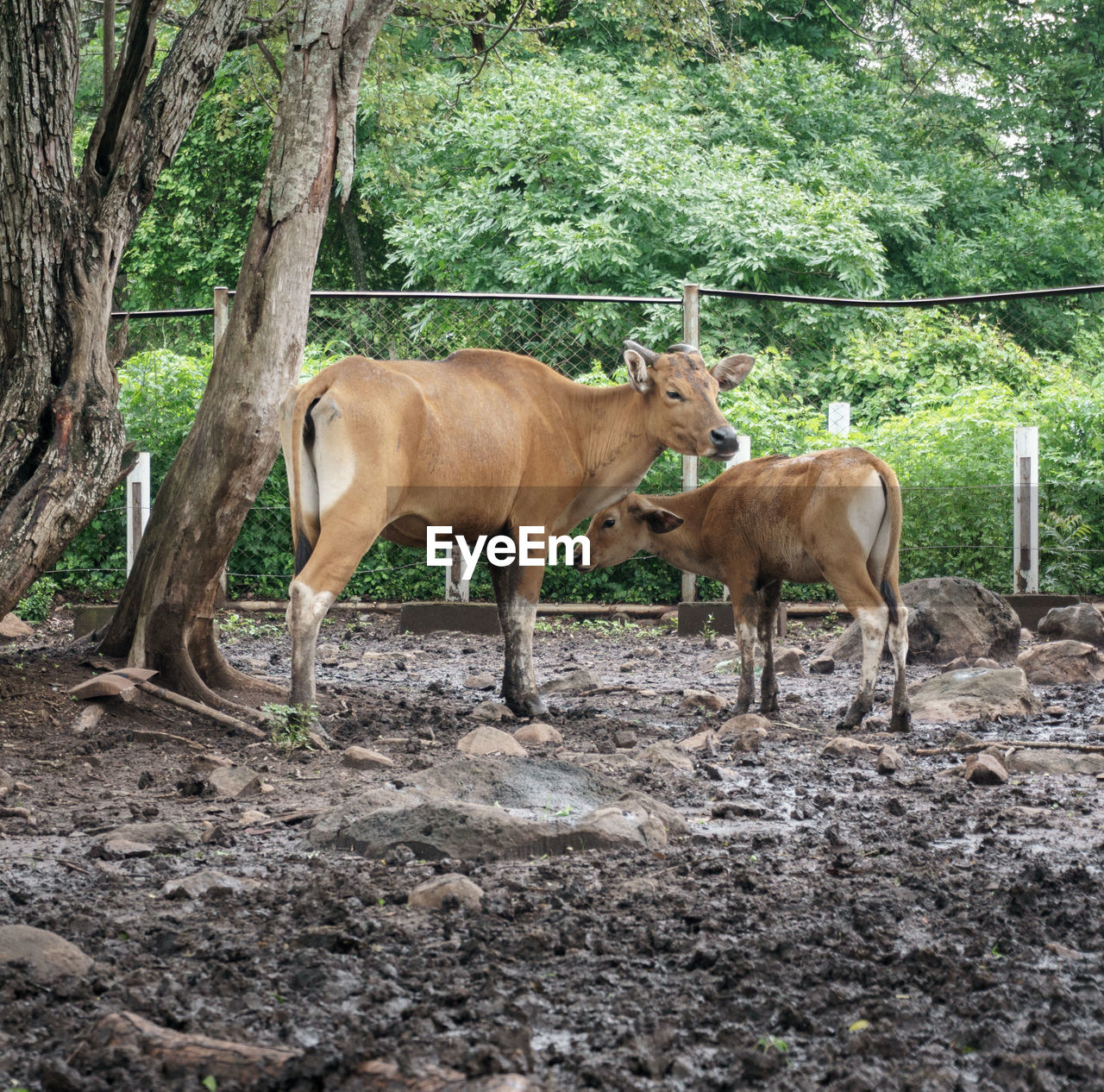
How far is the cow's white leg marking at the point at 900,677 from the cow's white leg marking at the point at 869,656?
0.06m

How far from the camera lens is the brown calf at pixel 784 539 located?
252 inches

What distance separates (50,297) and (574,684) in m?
3.61

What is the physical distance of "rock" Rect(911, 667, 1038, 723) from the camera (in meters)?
6.72

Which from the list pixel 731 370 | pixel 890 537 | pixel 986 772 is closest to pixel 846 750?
pixel 986 772

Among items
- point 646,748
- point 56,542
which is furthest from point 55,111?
point 646,748

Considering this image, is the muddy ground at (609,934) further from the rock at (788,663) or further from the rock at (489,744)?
the rock at (788,663)

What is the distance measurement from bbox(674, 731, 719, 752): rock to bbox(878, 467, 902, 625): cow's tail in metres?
1.14

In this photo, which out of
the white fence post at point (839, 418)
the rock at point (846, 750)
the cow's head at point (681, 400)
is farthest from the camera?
the white fence post at point (839, 418)

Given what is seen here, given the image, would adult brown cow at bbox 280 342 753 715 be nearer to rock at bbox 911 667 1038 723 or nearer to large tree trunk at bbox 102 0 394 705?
large tree trunk at bbox 102 0 394 705

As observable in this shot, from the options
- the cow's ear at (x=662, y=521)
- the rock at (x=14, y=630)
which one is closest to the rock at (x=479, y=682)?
the cow's ear at (x=662, y=521)

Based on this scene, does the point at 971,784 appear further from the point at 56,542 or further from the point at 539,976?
the point at 56,542

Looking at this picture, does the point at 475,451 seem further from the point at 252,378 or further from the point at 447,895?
the point at 447,895

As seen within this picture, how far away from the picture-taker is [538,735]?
19.4 feet

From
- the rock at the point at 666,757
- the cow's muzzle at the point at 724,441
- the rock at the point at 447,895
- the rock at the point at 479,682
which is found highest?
the cow's muzzle at the point at 724,441
